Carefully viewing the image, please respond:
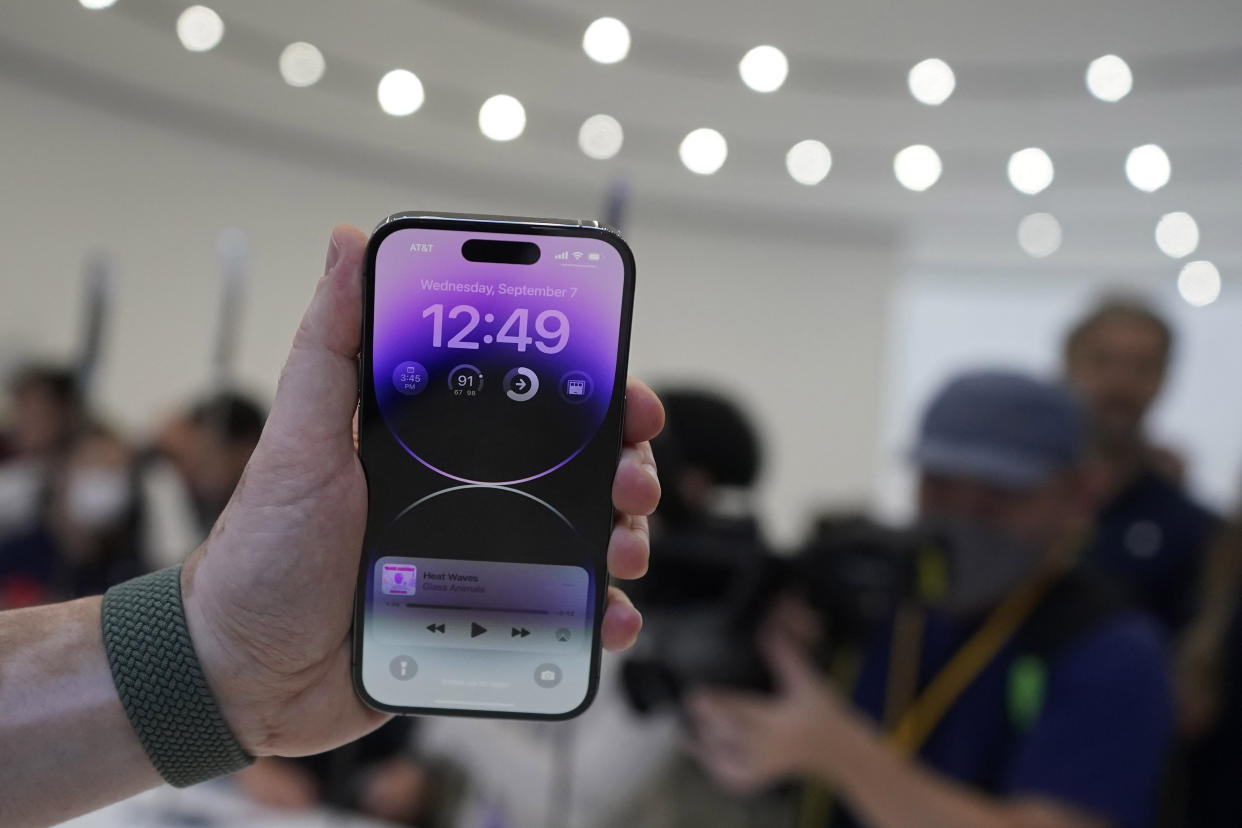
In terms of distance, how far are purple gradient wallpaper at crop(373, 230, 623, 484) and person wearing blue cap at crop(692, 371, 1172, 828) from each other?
0.53 meters

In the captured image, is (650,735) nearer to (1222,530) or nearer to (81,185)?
(1222,530)

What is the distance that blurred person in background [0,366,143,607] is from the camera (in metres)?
1.11

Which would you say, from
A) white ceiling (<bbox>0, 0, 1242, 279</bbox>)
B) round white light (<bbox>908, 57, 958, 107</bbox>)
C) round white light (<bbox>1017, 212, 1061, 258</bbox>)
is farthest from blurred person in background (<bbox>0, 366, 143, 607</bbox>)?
round white light (<bbox>1017, 212, 1061, 258</bbox>)

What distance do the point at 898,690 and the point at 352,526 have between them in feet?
2.10

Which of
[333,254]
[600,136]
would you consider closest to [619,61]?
[600,136]

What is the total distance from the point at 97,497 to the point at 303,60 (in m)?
0.83

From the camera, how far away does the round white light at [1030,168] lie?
0.82 m

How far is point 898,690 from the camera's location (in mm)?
901

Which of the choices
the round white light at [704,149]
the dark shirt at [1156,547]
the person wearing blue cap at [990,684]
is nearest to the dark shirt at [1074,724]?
the person wearing blue cap at [990,684]

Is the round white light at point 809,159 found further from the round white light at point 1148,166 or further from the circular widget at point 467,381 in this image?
the circular widget at point 467,381

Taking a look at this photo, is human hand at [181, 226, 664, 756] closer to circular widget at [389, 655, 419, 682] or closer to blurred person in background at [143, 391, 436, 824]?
circular widget at [389, 655, 419, 682]

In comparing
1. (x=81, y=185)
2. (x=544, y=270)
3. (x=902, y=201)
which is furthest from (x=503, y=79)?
(x=81, y=185)

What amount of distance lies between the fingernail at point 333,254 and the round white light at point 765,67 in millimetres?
255

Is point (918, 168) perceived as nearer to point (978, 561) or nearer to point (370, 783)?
point (978, 561)
